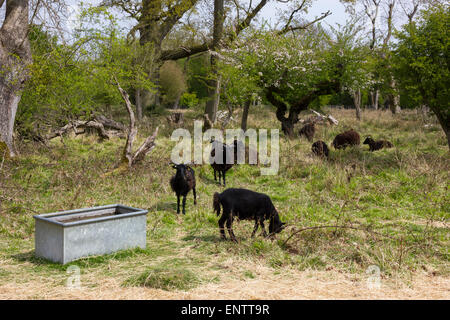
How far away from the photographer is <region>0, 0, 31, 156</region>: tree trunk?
13680 mm

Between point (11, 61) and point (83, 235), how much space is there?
Result: 9761 millimetres

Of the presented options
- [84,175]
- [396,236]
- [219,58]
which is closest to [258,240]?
[396,236]

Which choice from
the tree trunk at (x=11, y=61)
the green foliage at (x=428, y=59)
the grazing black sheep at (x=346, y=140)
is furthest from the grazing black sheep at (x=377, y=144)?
the tree trunk at (x=11, y=61)

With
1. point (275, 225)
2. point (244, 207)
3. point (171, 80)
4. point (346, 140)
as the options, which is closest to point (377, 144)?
point (346, 140)

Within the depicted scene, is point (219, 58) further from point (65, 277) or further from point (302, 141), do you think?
point (65, 277)

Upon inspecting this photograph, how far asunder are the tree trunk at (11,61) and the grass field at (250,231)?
1070 millimetres

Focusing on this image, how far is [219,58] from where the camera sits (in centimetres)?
2406

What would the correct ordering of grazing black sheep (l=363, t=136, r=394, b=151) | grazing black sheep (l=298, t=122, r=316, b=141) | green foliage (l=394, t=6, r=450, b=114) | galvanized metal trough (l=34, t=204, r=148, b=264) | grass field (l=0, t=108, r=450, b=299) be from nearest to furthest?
1. grass field (l=0, t=108, r=450, b=299)
2. galvanized metal trough (l=34, t=204, r=148, b=264)
3. green foliage (l=394, t=6, r=450, b=114)
4. grazing black sheep (l=363, t=136, r=394, b=151)
5. grazing black sheep (l=298, t=122, r=316, b=141)

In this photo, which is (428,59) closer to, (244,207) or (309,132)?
(309,132)

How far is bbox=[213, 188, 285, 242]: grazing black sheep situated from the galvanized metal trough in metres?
1.32

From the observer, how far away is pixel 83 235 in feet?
20.7

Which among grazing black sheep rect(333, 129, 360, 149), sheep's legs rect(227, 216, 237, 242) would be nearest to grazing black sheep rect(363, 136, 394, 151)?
grazing black sheep rect(333, 129, 360, 149)

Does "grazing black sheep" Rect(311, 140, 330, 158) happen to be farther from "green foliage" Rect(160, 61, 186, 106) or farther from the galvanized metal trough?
"green foliage" Rect(160, 61, 186, 106)

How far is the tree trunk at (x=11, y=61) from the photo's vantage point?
44.9 ft
